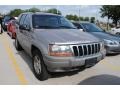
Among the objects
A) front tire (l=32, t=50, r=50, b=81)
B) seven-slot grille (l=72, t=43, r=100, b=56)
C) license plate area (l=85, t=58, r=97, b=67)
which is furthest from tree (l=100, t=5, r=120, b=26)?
front tire (l=32, t=50, r=50, b=81)

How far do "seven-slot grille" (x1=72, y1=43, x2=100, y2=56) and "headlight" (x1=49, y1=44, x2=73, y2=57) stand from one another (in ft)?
0.58

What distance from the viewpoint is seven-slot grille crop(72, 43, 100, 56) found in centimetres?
530

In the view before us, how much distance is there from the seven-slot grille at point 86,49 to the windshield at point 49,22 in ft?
4.75

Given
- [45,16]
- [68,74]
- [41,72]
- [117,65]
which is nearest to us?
[41,72]

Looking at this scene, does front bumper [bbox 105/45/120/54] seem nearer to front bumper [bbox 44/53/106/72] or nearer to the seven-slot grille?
the seven-slot grille

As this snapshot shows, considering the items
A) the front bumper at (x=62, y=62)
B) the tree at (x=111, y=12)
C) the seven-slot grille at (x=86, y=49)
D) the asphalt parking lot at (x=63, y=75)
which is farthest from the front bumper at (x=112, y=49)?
the tree at (x=111, y=12)

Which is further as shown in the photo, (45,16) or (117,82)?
(45,16)

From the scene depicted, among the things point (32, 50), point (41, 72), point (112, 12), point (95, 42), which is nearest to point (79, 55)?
point (95, 42)

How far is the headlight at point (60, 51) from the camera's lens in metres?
5.18

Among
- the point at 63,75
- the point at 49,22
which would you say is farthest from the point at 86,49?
the point at 49,22

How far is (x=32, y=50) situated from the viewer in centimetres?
633

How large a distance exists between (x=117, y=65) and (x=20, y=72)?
3426mm

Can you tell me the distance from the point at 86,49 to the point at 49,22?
1899 mm
